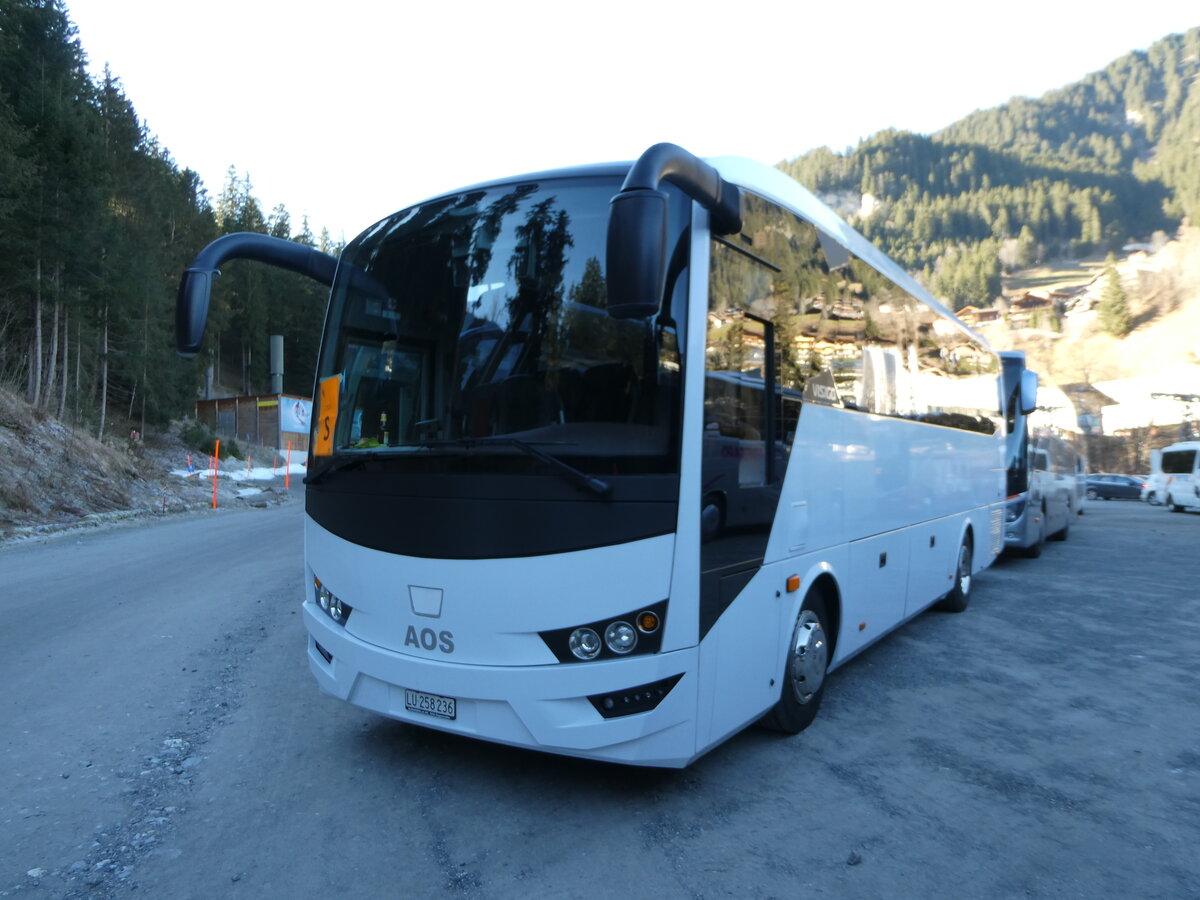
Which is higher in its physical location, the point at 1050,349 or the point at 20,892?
the point at 1050,349

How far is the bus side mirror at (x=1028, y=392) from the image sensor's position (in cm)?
1493

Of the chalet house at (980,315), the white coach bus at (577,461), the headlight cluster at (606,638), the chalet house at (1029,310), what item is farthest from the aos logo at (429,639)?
the chalet house at (980,315)

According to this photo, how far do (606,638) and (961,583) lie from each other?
730 centimetres

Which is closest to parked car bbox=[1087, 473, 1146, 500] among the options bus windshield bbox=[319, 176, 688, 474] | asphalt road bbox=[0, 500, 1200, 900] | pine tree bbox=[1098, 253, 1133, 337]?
asphalt road bbox=[0, 500, 1200, 900]

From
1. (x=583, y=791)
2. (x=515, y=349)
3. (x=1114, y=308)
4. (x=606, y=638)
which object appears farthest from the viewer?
(x=1114, y=308)

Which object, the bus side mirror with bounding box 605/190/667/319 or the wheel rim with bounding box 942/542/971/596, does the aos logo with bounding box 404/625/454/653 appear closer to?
the bus side mirror with bounding box 605/190/667/319

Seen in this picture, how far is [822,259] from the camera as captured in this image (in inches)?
218

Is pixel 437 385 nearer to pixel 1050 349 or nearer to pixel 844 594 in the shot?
pixel 844 594

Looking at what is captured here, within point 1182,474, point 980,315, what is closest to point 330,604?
point 1182,474

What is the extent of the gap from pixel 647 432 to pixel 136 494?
23.5 meters

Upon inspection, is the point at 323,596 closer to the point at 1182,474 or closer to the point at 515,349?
the point at 515,349

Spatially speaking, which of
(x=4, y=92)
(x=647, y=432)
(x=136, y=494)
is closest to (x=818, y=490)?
(x=647, y=432)

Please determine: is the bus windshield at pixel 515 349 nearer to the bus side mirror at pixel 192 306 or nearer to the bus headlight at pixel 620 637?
the bus headlight at pixel 620 637

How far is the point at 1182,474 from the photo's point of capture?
33906 millimetres
